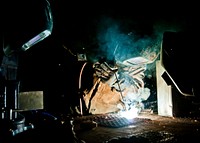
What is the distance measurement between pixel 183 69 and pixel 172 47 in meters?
0.76

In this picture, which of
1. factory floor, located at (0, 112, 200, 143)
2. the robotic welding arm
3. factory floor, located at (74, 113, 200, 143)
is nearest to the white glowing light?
factory floor, located at (74, 113, 200, 143)

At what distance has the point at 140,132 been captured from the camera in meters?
6.18

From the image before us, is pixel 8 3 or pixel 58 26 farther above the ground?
pixel 58 26

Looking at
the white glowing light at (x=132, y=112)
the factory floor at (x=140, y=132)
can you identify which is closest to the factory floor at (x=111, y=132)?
the factory floor at (x=140, y=132)

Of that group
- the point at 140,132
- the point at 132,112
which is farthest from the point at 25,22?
the point at 132,112

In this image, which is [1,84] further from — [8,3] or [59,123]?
[8,3]

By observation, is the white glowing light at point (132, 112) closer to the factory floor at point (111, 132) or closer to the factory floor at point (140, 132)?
the factory floor at point (140, 132)

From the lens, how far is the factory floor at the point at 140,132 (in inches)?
213

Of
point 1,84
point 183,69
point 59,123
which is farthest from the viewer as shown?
point 183,69

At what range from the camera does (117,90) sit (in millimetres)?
10773

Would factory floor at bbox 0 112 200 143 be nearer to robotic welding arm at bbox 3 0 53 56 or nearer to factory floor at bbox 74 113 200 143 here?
factory floor at bbox 74 113 200 143

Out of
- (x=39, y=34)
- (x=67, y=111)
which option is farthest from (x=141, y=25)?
(x=39, y=34)

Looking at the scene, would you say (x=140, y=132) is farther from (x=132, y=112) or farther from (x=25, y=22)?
(x=25, y=22)

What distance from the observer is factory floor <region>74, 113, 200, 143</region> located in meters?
5.40
